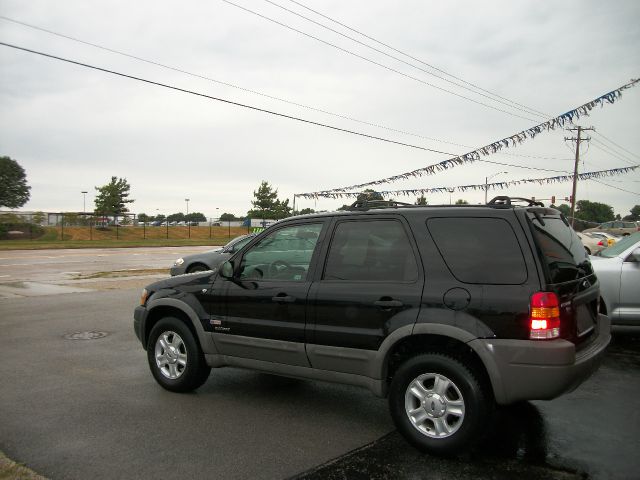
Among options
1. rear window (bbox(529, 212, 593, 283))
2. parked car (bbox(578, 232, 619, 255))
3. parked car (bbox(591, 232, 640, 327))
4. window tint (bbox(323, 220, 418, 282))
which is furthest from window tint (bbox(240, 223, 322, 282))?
parked car (bbox(578, 232, 619, 255))

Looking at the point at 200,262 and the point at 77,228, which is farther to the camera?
the point at 77,228

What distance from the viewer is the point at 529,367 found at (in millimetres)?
3533

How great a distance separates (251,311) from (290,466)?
1.50 metres

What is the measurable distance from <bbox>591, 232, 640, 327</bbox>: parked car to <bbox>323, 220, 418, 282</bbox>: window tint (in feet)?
13.9

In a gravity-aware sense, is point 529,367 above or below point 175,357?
above

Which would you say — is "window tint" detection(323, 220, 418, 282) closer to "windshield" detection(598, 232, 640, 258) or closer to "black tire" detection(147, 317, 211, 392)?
"black tire" detection(147, 317, 211, 392)

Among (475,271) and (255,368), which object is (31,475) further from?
(475,271)

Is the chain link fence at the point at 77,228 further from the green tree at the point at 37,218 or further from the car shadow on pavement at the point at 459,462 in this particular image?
the car shadow on pavement at the point at 459,462

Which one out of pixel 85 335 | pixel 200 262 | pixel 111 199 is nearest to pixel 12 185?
pixel 111 199

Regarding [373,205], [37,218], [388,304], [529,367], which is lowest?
[529,367]

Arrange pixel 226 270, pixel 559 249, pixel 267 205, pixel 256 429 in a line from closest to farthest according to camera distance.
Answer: pixel 559 249
pixel 256 429
pixel 226 270
pixel 267 205

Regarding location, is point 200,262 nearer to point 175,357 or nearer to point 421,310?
point 175,357

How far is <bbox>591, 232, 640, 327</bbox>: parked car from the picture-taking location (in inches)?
280

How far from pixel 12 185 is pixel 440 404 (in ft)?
349
